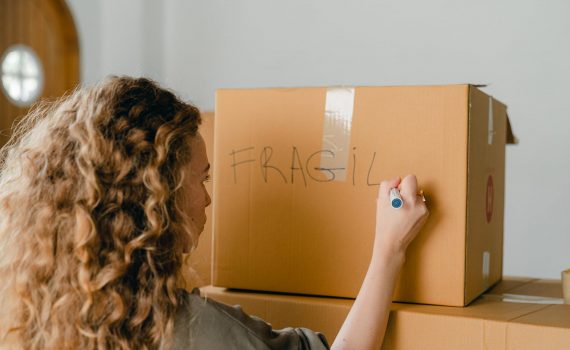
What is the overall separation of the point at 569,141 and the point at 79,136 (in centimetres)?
192

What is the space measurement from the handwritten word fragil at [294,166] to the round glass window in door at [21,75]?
1725 millimetres

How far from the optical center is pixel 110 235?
80cm

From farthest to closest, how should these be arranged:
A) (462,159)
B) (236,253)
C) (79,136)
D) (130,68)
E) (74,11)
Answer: (130,68)
(74,11)
(236,253)
(462,159)
(79,136)

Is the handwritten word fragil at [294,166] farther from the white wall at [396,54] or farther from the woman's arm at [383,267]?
the white wall at [396,54]

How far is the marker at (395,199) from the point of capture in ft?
3.13

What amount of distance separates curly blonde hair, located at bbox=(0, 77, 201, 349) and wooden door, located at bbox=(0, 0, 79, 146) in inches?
70.6

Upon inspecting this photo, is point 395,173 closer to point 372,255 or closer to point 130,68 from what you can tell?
point 372,255

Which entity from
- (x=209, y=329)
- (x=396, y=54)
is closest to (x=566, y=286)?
(x=209, y=329)

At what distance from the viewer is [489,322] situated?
35.8 inches

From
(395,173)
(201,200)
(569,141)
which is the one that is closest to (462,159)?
(395,173)

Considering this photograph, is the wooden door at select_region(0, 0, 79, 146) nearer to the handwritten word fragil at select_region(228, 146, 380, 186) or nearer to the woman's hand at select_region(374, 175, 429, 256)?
the handwritten word fragil at select_region(228, 146, 380, 186)

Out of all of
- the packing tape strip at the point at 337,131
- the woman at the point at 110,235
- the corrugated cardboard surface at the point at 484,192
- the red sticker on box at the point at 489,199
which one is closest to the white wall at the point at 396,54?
the corrugated cardboard surface at the point at 484,192

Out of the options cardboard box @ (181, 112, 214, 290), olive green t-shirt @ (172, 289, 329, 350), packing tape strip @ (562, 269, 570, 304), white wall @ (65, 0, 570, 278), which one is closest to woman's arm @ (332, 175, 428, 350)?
olive green t-shirt @ (172, 289, 329, 350)

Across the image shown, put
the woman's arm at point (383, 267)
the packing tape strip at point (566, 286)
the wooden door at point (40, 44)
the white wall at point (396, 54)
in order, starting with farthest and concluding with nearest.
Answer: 1. the wooden door at point (40, 44)
2. the white wall at point (396, 54)
3. the packing tape strip at point (566, 286)
4. the woman's arm at point (383, 267)
